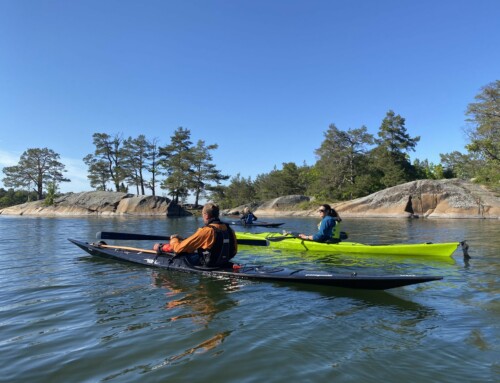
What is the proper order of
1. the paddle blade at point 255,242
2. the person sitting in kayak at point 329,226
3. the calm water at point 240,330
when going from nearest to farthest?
the calm water at point 240,330 → the person sitting in kayak at point 329,226 → the paddle blade at point 255,242

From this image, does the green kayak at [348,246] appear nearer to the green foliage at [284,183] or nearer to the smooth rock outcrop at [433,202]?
the smooth rock outcrop at [433,202]

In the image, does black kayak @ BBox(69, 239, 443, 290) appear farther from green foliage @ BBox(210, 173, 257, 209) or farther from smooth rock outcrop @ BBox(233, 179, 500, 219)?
green foliage @ BBox(210, 173, 257, 209)

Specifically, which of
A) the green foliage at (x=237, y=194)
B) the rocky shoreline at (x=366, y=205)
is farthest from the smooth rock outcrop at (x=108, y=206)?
the green foliage at (x=237, y=194)

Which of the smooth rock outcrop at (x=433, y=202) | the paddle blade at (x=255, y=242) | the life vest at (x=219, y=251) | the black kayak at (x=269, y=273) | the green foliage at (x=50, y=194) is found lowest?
the black kayak at (x=269, y=273)

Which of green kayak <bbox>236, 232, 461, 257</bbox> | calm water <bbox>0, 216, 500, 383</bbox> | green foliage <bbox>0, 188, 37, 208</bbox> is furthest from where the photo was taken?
green foliage <bbox>0, 188, 37, 208</bbox>

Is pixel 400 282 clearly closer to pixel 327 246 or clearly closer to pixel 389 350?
pixel 389 350

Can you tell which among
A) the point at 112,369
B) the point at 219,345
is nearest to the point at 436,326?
the point at 219,345

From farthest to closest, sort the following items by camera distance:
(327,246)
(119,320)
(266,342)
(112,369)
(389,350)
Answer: (327,246)
(119,320)
(266,342)
(389,350)
(112,369)

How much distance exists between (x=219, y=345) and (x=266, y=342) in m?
0.48

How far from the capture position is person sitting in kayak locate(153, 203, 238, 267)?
648 cm

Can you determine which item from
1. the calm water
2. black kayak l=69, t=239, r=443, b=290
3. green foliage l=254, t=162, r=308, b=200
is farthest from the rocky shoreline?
black kayak l=69, t=239, r=443, b=290

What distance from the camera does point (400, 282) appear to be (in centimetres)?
533

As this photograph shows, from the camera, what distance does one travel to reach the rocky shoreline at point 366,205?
2976cm

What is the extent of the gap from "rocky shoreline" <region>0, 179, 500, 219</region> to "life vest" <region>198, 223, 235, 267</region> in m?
27.0
